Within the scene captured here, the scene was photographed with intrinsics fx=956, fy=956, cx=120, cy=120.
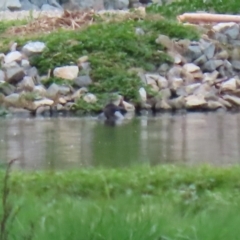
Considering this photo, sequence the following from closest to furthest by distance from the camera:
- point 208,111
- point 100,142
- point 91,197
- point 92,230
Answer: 1. point 92,230
2. point 91,197
3. point 100,142
4. point 208,111

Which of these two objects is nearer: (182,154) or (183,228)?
(183,228)

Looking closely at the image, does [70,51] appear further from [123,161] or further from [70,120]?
[123,161]

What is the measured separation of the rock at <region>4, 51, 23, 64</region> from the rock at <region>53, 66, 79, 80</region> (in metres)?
0.74

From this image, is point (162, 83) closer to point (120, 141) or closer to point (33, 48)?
point (33, 48)

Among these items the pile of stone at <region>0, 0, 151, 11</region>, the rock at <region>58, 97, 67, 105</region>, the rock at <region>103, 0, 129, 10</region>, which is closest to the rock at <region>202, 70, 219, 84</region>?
the rock at <region>58, 97, 67, 105</region>

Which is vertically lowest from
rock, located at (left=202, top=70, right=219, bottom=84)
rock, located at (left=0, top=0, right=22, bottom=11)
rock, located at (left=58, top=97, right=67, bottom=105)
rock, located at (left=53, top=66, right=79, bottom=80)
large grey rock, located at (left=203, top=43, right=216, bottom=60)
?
rock, located at (left=58, top=97, right=67, bottom=105)

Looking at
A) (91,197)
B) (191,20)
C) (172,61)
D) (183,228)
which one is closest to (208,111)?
(172,61)

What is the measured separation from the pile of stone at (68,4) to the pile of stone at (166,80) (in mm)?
6120

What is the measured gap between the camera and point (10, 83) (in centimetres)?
1561

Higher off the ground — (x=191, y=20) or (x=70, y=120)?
(x=191, y=20)

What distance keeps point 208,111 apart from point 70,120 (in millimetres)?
2504

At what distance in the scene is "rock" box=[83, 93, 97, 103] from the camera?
15017 mm

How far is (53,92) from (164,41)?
255cm

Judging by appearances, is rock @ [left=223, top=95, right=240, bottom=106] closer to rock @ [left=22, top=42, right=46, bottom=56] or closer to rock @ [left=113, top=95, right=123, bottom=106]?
rock @ [left=113, top=95, right=123, bottom=106]
